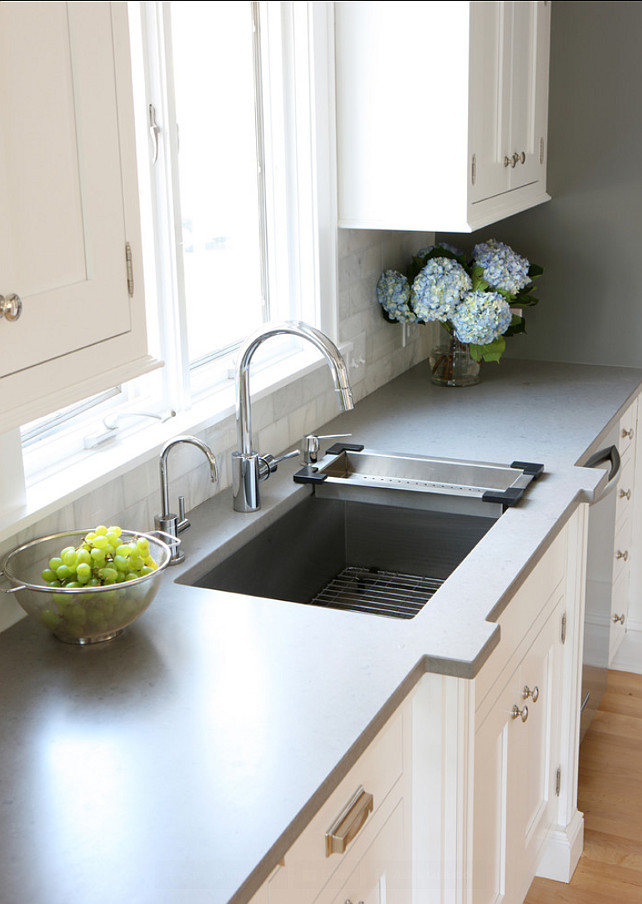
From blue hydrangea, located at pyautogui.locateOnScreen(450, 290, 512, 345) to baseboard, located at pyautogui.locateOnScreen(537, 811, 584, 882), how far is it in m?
1.14

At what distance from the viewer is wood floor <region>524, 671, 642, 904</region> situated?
217cm

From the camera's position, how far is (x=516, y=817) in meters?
1.89

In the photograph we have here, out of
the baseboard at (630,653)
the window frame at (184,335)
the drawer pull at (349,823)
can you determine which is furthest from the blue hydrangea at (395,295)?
the drawer pull at (349,823)

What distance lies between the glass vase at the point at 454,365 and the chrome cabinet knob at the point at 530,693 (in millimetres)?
1041

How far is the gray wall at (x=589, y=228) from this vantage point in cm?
272

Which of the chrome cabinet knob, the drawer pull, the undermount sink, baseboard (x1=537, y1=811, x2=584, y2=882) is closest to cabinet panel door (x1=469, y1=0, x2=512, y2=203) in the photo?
the undermount sink

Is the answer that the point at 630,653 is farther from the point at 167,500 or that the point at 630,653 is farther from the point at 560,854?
the point at 167,500

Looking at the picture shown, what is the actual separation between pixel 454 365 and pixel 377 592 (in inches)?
35.7

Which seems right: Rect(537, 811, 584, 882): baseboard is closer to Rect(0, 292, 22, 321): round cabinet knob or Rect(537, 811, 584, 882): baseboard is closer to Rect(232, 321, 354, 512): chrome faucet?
Rect(232, 321, 354, 512): chrome faucet

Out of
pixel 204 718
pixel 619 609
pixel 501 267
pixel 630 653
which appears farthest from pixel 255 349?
pixel 630 653

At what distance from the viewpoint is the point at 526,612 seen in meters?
1.77

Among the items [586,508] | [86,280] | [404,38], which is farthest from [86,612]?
[586,508]

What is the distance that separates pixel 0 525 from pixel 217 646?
346mm

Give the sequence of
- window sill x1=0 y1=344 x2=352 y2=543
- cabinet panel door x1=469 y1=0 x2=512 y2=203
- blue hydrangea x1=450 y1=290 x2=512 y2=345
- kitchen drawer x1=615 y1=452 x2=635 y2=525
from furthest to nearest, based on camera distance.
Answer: kitchen drawer x1=615 y1=452 x2=635 y2=525
blue hydrangea x1=450 y1=290 x2=512 y2=345
window sill x1=0 y1=344 x2=352 y2=543
cabinet panel door x1=469 y1=0 x2=512 y2=203
